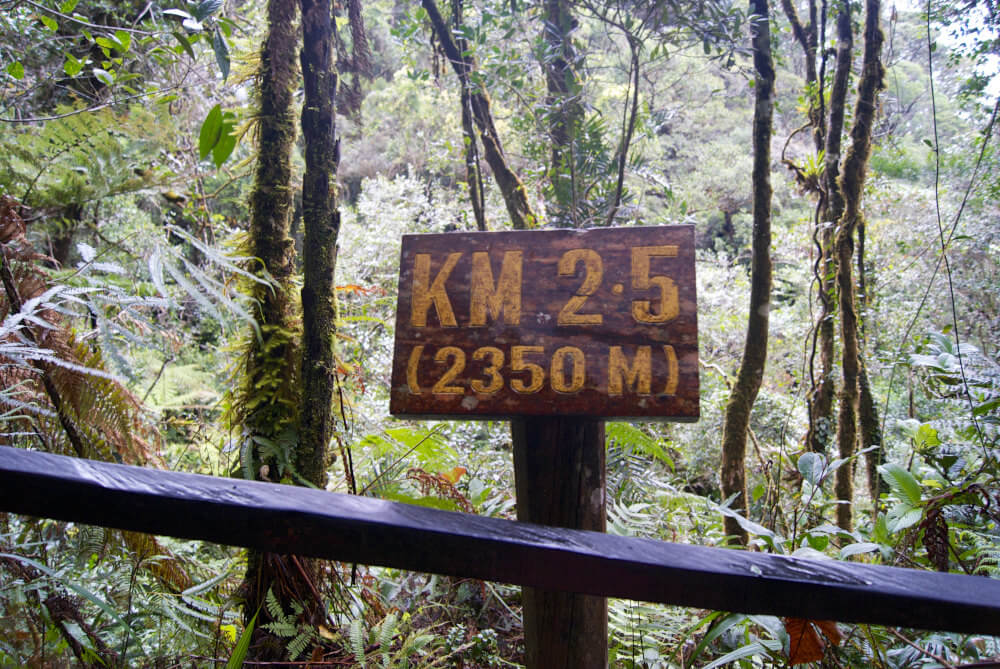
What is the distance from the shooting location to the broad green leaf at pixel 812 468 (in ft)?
6.12

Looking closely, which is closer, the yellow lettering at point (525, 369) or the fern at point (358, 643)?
the yellow lettering at point (525, 369)

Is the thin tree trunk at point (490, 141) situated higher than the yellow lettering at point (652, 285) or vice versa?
the thin tree trunk at point (490, 141)

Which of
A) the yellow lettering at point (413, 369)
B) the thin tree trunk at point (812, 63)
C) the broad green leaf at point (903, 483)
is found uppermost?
the thin tree trunk at point (812, 63)

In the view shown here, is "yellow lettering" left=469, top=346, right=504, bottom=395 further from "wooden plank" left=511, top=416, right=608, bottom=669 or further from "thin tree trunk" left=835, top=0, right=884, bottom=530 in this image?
"thin tree trunk" left=835, top=0, right=884, bottom=530

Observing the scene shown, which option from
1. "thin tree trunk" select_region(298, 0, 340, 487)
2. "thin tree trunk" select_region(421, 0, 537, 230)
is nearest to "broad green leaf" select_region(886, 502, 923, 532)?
"thin tree trunk" select_region(298, 0, 340, 487)

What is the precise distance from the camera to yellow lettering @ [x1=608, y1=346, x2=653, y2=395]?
1240 mm

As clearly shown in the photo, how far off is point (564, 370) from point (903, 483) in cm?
138

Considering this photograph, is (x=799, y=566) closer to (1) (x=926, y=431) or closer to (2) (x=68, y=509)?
A: (2) (x=68, y=509)

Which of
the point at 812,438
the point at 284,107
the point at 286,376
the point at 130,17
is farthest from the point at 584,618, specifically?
the point at 130,17

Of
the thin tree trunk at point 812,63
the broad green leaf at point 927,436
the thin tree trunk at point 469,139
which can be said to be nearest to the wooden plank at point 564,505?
the broad green leaf at point 927,436

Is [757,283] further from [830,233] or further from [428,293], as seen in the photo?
[428,293]

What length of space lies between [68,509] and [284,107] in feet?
5.00

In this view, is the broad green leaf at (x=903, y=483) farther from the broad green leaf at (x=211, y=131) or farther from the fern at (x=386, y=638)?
the broad green leaf at (x=211, y=131)

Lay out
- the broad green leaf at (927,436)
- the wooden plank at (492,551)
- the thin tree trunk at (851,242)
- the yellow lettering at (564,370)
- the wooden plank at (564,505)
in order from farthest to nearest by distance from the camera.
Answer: the thin tree trunk at (851,242) → the broad green leaf at (927,436) → the wooden plank at (564,505) → the yellow lettering at (564,370) → the wooden plank at (492,551)
